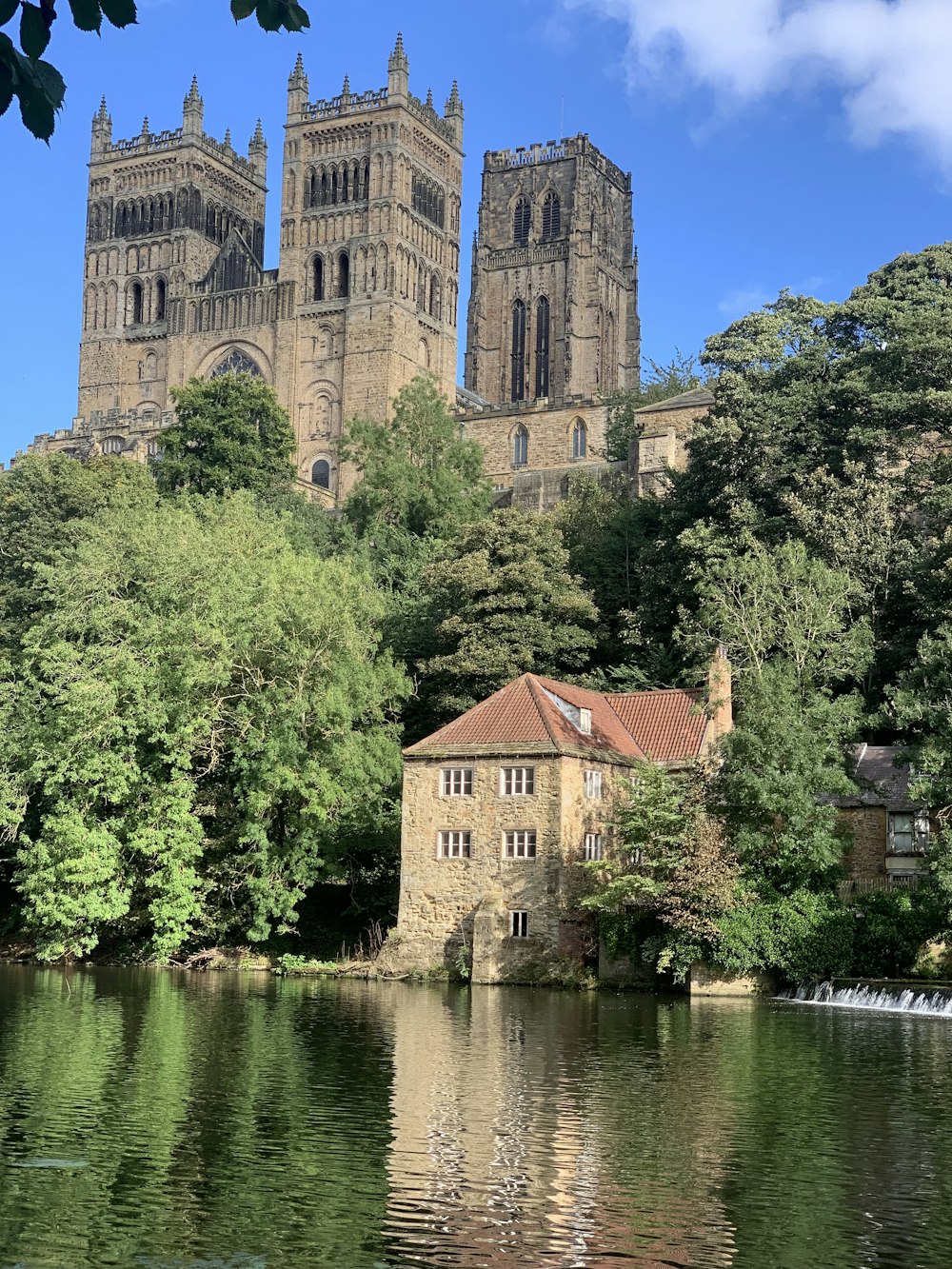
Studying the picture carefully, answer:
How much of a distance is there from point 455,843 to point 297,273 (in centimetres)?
8558

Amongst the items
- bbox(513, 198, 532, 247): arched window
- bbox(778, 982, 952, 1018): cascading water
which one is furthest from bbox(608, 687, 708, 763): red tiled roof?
bbox(513, 198, 532, 247): arched window

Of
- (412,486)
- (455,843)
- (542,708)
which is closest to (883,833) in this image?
(542,708)

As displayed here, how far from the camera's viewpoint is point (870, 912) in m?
39.8

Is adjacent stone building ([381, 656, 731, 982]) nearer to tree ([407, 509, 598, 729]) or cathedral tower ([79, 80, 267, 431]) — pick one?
tree ([407, 509, 598, 729])

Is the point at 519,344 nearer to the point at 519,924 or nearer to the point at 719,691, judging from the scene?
the point at 719,691

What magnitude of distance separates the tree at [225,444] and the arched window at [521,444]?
22.5 m

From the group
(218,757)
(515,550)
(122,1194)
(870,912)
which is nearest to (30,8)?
(122,1194)

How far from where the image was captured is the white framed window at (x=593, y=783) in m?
43.6

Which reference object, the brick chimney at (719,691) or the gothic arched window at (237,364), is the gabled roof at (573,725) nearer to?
the brick chimney at (719,691)

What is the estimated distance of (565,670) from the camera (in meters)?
56.0

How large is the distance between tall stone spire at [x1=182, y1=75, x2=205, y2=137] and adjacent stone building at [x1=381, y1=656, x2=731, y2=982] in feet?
325

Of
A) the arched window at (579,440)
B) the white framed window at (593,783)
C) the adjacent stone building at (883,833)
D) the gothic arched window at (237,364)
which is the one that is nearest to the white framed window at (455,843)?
the white framed window at (593,783)

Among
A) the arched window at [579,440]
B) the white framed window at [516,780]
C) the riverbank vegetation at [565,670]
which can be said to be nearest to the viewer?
the riverbank vegetation at [565,670]

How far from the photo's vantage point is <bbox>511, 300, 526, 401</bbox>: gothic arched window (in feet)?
466
